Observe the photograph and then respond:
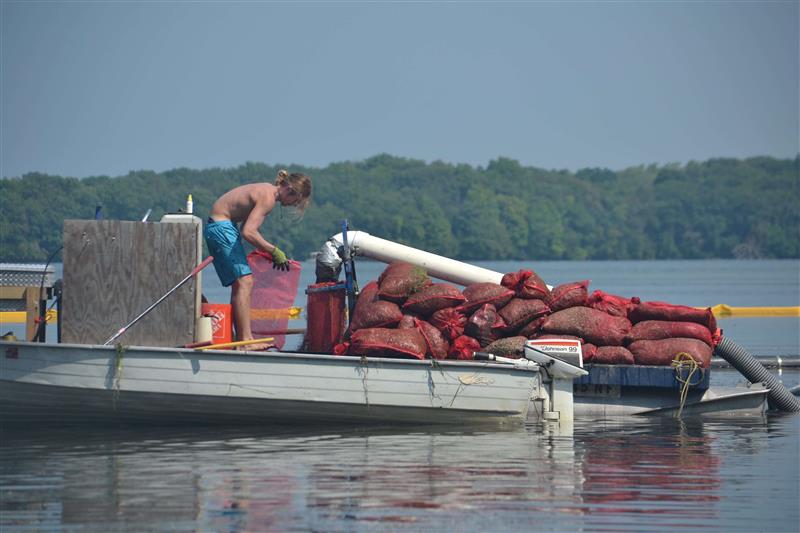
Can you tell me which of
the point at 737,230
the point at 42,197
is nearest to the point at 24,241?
the point at 42,197

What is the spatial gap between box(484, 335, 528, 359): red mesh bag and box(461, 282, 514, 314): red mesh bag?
497 millimetres

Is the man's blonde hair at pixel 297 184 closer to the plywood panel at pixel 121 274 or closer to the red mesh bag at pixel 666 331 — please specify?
the plywood panel at pixel 121 274

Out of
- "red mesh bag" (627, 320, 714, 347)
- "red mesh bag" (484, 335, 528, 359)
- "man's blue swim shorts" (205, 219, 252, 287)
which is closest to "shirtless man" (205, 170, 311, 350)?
"man's blue swim shorts" (205, 219, 252, 287)

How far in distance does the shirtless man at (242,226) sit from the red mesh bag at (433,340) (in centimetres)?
155

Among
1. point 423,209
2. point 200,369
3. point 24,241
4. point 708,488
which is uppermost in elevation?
point 423,209

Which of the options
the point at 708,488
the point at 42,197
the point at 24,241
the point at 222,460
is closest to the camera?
the point at 708,488

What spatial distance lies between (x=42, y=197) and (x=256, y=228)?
81218 mm

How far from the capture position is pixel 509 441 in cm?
1330

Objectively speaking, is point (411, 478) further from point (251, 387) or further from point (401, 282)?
point (401, 282)

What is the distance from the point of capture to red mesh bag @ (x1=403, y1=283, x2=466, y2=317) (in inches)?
562

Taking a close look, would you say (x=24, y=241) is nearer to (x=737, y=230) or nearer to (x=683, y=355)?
(x=683, y=355)

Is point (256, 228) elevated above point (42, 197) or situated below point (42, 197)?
below

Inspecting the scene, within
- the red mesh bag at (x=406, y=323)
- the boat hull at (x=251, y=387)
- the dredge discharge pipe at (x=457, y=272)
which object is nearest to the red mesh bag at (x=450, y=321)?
the red mesh bag at (x=406, y=323)

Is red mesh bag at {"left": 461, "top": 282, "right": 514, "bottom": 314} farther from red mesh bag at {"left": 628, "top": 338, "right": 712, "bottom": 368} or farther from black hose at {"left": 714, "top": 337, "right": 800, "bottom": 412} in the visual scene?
black hose at {"left": 714, "top": 337, "right": 800, "bottom": 412}
